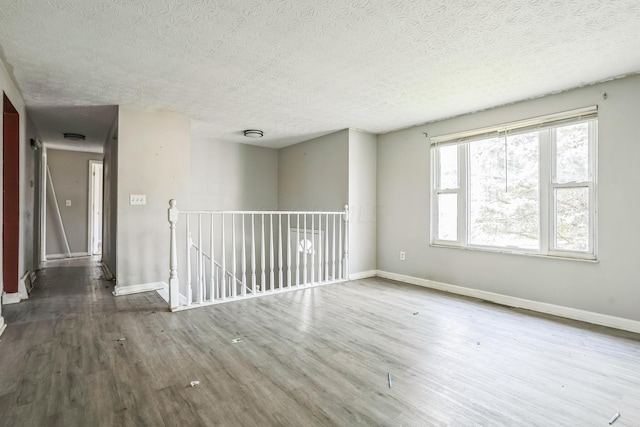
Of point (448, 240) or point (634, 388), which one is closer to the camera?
point (634, 388)

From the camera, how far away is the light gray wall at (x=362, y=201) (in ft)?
15.0

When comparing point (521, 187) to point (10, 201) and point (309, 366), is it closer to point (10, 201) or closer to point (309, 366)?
point (309, 366)

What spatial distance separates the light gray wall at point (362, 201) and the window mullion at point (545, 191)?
7.07ft

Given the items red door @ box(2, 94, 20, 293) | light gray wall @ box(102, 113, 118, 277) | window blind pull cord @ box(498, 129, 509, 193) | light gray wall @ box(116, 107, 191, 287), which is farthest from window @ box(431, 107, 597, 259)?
red door @ box(2, 94, 20, 293)

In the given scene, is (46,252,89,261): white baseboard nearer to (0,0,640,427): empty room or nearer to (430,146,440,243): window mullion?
(0,0,640,427): empty room

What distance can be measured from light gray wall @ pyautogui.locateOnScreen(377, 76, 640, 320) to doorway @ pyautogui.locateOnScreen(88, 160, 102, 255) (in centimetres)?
617

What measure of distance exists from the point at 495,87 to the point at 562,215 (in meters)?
1.41

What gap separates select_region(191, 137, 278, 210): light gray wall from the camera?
523 cm

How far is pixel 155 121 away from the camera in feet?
12.5

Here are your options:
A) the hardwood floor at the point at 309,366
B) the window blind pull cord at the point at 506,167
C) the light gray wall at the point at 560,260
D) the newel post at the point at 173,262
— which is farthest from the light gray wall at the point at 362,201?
the newel post at the point at 173,262

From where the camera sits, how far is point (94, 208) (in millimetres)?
6707

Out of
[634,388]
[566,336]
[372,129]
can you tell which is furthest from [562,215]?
[372,129]

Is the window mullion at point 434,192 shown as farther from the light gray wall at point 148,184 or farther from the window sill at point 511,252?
the light gray wall at point 148,184

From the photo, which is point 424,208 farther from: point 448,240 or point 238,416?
point 238,416
